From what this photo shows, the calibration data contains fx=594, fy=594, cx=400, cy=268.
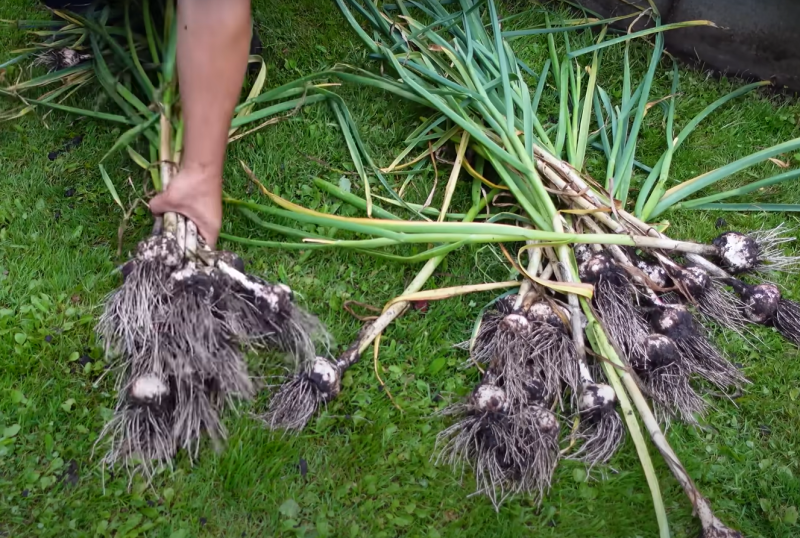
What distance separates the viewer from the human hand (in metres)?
1.66

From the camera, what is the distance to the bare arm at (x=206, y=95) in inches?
60.7

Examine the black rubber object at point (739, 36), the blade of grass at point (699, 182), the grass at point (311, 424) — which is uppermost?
the black rubber object at point (739, 36)

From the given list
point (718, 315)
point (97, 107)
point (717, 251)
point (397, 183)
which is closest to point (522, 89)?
point (397, 183)

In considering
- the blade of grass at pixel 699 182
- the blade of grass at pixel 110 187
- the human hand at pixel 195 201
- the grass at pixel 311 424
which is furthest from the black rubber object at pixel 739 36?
the blade of grass at pixel 110 187

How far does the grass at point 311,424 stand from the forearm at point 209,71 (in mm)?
287

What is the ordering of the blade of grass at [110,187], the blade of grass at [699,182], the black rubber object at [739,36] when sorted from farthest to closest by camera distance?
the black rubber object at [739,36] < the blade of grass at [699,182] < the blade of grass at [110,187]

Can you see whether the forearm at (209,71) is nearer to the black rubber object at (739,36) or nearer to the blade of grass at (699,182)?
the blade of grass at (699,182)

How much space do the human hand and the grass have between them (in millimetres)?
192

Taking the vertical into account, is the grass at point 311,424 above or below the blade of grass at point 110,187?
below

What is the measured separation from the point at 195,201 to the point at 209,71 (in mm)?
355

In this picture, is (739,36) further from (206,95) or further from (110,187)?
(110,187)

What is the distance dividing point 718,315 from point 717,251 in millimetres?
230

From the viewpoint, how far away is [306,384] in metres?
1.59

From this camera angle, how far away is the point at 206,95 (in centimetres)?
164
